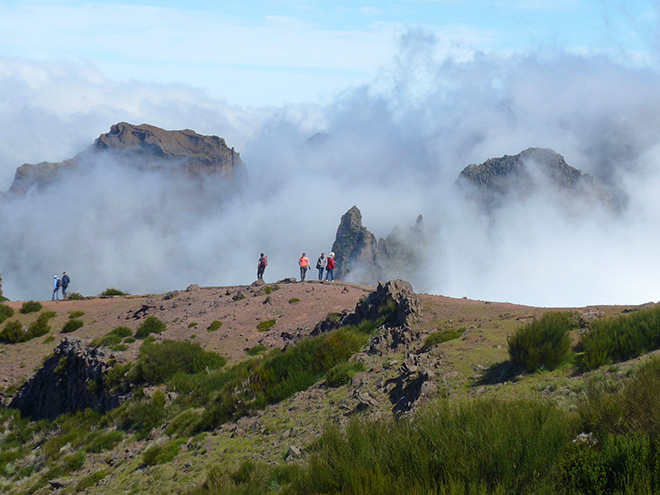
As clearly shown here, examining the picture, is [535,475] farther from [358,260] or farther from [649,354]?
[358,260]

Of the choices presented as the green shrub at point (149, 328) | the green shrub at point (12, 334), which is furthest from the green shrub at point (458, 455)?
the green shrub at point (12, 334)

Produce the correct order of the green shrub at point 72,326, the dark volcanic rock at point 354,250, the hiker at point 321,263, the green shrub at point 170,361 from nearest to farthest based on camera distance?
the green shrub at point 170,361, the green shrub at point 72,326, the hiker at point 321,263, the dark volcanic rock at point 354,250

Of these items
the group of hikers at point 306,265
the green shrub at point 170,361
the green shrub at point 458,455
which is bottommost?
the green shrub at point 458,455

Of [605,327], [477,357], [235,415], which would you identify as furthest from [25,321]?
[605,327]

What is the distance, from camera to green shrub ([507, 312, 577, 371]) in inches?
503

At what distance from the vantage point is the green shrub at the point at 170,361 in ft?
73.8

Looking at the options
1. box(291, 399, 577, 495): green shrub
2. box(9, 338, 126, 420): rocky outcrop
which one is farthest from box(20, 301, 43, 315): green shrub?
box(291, 399, 577, 495): green shrub

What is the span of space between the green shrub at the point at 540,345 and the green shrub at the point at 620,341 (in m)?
0.47

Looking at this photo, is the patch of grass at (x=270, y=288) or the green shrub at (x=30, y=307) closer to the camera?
the patch of grass at (x=270, y=288)

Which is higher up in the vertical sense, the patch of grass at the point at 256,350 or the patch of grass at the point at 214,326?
the patch of grass at the point at 214,326

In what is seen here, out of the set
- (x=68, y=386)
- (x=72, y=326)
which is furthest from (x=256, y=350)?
(x=72, y=326)

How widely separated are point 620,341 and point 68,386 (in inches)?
851

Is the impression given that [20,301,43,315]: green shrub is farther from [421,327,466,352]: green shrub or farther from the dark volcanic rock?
the dark volcanic rock

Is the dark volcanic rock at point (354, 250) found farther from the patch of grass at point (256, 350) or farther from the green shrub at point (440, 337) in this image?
the green shrub at point (440, 337)
